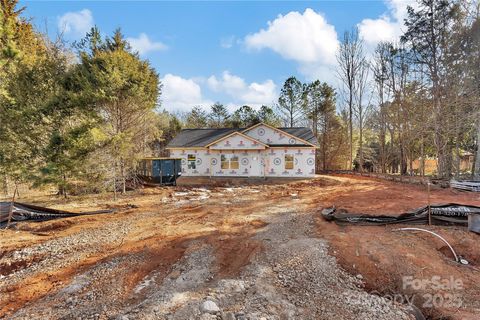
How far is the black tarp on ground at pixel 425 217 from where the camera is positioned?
23.4 feet

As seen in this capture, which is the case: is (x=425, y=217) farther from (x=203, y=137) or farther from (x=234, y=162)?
(x=203, y=137)

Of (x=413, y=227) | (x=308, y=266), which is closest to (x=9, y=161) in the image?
(x=308, y=266)

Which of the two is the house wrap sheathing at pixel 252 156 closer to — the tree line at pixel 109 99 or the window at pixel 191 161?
the window at pixel 191 161

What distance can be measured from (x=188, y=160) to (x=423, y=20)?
848 inches

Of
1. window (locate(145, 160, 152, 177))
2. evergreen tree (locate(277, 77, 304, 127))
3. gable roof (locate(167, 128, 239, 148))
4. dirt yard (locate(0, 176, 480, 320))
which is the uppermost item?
evergreen tree (locate(277, 77, 304, 127))

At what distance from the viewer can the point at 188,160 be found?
20125 mm

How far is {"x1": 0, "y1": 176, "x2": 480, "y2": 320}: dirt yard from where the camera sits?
4004 millimetres

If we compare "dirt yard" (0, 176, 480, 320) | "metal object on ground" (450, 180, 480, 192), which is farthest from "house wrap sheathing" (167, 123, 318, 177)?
"dirt yard" (0, 176, 480, 320)

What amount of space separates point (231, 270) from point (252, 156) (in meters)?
14.4

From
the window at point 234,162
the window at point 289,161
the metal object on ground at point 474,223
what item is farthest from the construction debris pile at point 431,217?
the window at point 234,162

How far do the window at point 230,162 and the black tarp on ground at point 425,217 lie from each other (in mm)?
12064

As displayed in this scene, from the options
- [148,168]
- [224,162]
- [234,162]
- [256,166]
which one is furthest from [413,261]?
[148,168]

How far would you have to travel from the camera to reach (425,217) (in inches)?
293

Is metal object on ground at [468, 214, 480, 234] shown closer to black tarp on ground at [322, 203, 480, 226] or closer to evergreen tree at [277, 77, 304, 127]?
black tarp on ground at [322, 203, 480, 226]
